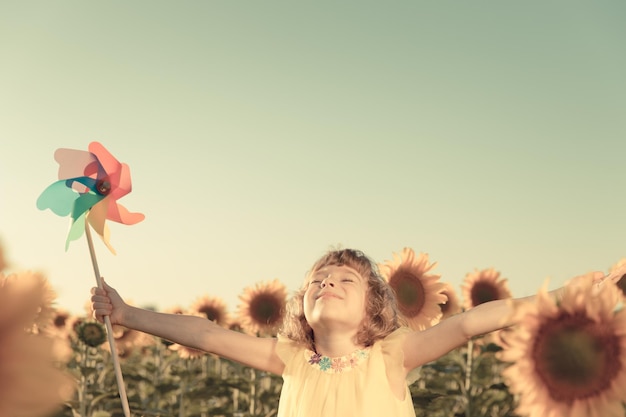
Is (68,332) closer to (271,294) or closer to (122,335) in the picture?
(122,335)

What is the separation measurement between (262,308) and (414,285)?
9.36 feet

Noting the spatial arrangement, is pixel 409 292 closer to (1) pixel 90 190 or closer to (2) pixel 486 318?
(2) pixel 486 318

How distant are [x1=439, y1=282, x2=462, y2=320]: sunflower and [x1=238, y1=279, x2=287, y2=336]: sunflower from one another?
2.08 metres

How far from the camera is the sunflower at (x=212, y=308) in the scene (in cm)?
987

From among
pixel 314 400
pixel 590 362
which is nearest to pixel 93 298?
pixel 314 400

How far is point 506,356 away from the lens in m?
1.92

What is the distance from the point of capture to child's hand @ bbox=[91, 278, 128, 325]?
332cm

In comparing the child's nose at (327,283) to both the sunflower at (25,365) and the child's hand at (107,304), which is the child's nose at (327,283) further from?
the sunflower at (25,365)

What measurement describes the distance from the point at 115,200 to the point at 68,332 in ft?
23.2

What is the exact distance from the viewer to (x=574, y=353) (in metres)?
1.83

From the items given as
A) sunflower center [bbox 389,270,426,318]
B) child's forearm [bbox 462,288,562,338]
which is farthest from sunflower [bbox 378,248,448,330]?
child's forearm [bbox 462,288,562,338]

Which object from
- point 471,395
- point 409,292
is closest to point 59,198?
point 409,292

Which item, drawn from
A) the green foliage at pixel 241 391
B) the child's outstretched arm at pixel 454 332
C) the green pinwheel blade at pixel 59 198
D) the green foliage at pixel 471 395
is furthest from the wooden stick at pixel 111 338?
the green foliage at pixel 471 395

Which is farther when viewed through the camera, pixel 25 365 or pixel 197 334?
pixel 197 334
